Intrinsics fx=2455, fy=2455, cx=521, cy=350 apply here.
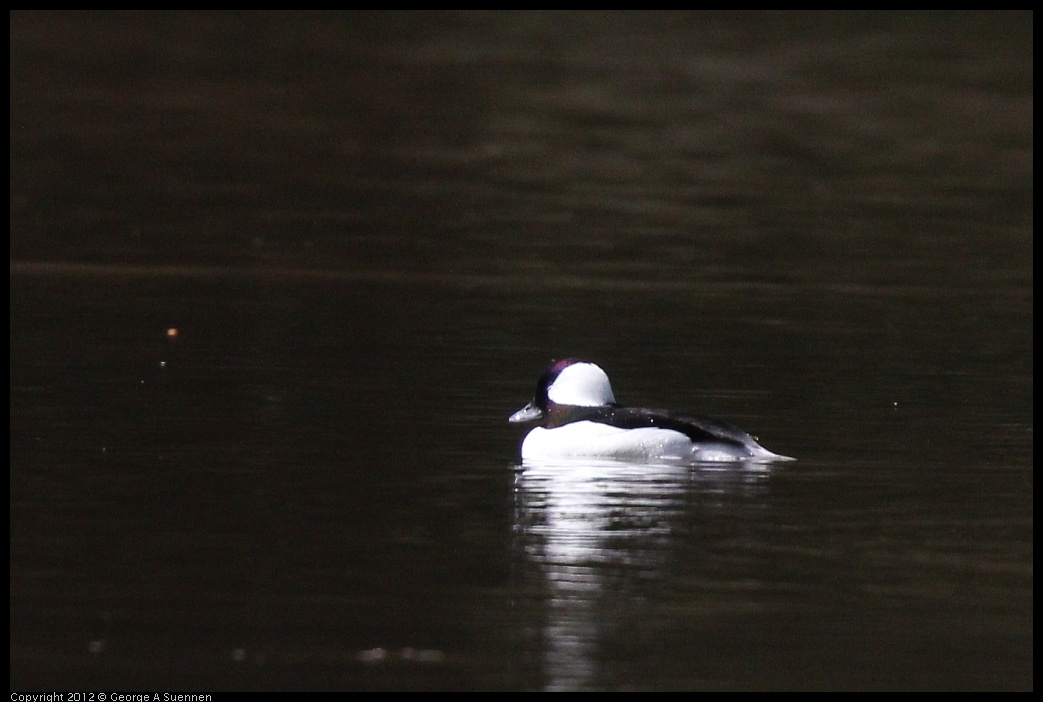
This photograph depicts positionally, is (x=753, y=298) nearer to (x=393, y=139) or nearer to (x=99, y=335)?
(x=99, y=335)

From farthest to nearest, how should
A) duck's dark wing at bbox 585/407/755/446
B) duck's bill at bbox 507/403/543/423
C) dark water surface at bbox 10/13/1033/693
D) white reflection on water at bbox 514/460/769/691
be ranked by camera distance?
duck's bill at bbox 507/403/543/423 < duck's dark wing at bbox 585/407/755/446 < dark water surface at bbox 10/13/1033/693 < white reflection on water at bbox 514/460/769/691

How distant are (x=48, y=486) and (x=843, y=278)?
12.5 meters

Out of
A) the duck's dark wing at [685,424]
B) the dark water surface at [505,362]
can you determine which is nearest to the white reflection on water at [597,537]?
the dark water surface at [505,362]

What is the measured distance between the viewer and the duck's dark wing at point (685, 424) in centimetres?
1264

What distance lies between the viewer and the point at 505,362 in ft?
54.5

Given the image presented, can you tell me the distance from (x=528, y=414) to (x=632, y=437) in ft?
3.10

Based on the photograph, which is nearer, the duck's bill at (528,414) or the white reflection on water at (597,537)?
the white reflection on water at (597,537)

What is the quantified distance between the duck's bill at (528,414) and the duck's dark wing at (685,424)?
680 mm

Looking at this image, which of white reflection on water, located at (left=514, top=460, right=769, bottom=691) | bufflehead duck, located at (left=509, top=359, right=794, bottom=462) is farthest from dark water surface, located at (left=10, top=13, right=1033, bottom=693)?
bufflehead duck, located at (left=509, top=359, right=794, bottom=462)

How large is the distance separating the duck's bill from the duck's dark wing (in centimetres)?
68

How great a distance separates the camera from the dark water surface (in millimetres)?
9016

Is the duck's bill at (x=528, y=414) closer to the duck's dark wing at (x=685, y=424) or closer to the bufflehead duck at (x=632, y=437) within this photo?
the bufflehead duck at (x=632, y=437)

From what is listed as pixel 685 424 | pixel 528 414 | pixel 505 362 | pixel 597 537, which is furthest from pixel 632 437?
pixel 505 362

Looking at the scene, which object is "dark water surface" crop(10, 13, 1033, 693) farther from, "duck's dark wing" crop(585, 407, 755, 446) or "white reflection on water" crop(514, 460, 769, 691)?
"duck's dark wing" crop(585, 407, 755, 446)
